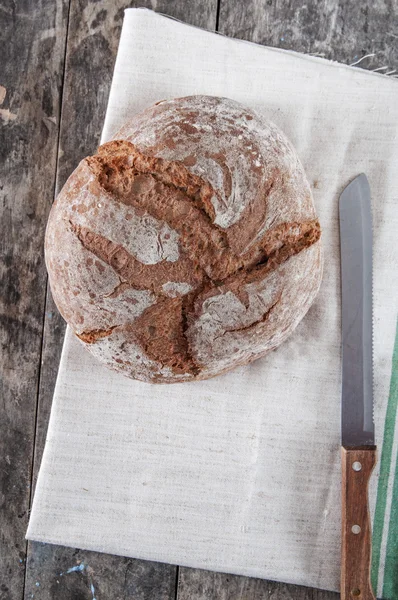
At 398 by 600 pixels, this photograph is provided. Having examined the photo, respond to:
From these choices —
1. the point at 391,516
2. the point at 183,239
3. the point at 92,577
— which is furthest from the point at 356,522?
the point at 183,239

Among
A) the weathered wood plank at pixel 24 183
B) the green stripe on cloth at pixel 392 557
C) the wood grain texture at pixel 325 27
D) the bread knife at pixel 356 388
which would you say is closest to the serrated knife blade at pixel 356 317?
the bread knife at pixel 356 388

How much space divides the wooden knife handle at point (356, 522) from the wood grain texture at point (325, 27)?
1.11 meters

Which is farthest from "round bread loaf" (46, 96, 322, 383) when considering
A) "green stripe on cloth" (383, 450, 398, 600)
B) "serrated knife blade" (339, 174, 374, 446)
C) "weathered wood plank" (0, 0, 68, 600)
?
"green stripe on cloth" (383, 450, 398, 600)

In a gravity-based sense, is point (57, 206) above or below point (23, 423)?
above

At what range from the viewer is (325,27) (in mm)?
1528

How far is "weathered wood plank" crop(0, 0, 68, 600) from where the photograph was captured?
159 cm

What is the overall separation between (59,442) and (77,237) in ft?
2.37

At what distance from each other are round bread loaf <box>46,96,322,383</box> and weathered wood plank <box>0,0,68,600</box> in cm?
45

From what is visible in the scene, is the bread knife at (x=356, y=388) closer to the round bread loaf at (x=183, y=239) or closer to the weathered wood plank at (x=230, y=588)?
the weathered wood plank at (x=230, y=588)

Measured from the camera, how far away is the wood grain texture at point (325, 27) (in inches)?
59.6

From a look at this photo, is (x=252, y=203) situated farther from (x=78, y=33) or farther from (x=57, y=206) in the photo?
(x=78, y=33)

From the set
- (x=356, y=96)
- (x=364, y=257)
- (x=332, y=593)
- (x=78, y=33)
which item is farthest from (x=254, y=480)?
(x=78, y=33)

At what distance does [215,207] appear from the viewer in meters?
1.08

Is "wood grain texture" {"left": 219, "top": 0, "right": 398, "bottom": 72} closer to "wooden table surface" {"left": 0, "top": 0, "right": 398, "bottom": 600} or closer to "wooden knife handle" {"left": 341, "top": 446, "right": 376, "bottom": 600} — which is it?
"wooden table surface" {"left": 0, "top": 0, "right": 398, "bottom": 600}
